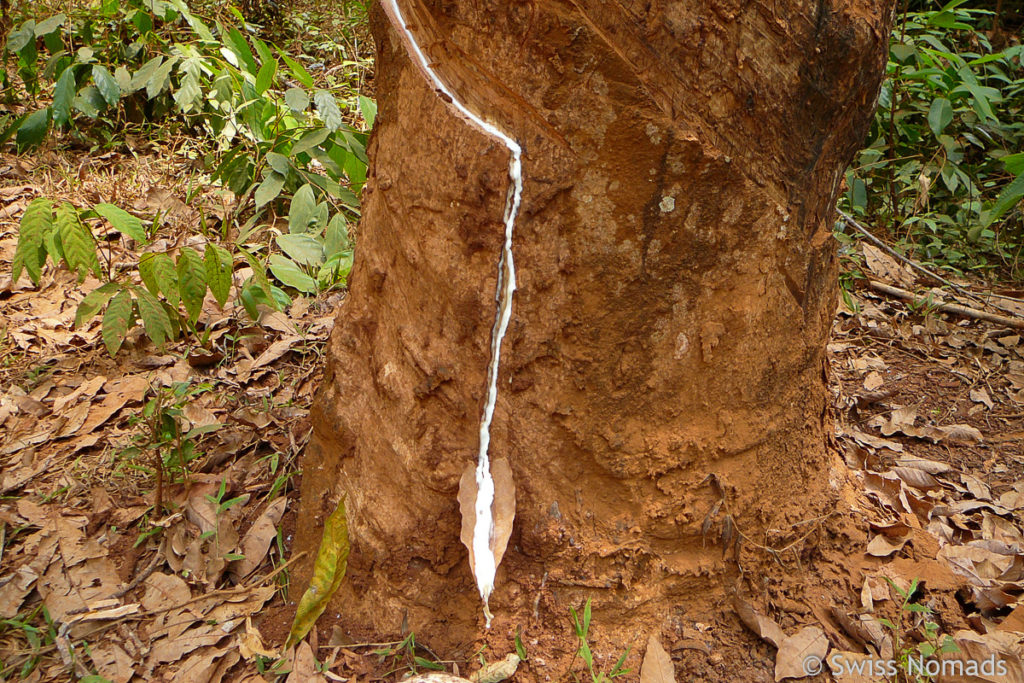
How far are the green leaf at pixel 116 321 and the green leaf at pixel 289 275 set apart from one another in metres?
0.46

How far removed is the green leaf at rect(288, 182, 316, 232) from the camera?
8.29 ft

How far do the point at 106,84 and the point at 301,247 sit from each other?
1.41 meters

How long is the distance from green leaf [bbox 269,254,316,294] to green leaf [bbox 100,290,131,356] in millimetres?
463

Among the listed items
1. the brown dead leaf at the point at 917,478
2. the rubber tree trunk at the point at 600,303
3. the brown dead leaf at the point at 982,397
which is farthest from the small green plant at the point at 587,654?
the brown dead leaf at the point at 982,397

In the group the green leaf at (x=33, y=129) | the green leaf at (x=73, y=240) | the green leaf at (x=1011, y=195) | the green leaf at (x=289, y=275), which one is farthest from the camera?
the green leaf at (x=33, y=129)

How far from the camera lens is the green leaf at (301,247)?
95.8 inches

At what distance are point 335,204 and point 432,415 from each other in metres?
1.65

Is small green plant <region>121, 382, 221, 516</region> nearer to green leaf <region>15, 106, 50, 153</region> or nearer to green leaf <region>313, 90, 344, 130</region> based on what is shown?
green leaf <region>313, 90, 344, 130</region>

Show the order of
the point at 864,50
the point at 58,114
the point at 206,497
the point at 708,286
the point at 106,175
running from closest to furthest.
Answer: the point at 864,50, the point at 708,286, the point at 206,497, the point at 58,114, the point at 106,175

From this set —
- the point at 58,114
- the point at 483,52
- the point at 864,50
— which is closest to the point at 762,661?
the point at 864,50

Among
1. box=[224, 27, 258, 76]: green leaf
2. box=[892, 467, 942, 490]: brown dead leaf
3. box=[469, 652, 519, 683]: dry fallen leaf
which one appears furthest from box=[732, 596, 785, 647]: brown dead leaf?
box=[224, 27, 258, 76]: green leaf

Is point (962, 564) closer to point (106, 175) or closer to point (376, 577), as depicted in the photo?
point (376, 577)

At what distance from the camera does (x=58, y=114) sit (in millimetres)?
2965

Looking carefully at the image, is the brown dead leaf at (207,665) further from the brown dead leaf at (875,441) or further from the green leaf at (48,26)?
the green leaf at (48,26)
